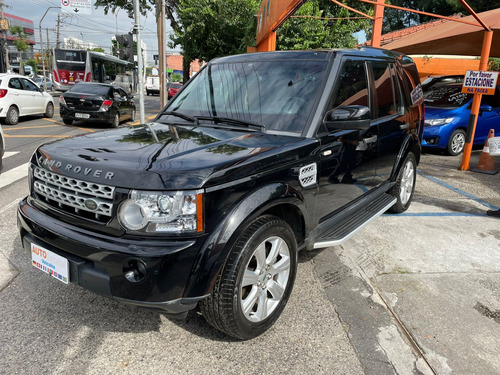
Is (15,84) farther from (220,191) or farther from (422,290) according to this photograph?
(422,290)

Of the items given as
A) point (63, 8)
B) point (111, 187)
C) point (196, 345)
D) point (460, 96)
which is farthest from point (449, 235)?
point (63, 8)

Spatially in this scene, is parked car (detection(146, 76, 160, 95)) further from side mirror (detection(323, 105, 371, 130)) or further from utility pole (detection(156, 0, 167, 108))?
side mirror (detection(323, 105, 371, 130))

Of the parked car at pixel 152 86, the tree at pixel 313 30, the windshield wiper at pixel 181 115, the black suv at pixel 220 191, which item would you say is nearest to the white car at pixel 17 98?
the tree at pixel 313 30

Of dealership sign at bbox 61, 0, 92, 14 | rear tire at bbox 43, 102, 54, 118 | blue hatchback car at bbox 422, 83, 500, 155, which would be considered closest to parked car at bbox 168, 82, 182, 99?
dealership sign at bbox 61, 0, 92, 14

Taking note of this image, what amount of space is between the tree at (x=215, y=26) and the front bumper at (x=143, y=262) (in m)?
15.9

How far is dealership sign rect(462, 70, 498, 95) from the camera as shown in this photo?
24.5ft

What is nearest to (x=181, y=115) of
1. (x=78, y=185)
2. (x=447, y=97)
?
(x=78, y=185)

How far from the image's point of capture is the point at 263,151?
247 cm

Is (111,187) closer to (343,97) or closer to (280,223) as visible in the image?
(280,223)

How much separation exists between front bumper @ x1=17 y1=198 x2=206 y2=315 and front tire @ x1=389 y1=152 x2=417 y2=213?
332cm

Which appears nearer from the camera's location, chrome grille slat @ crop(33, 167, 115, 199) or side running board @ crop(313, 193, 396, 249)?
chrome grille slat @ crop(33, 167, 115, 199)

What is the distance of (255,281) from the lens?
2465 mm

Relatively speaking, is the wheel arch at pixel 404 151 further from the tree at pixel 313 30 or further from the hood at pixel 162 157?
the tree at pixel 313 30

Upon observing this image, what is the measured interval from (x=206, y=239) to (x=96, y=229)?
0.65m
